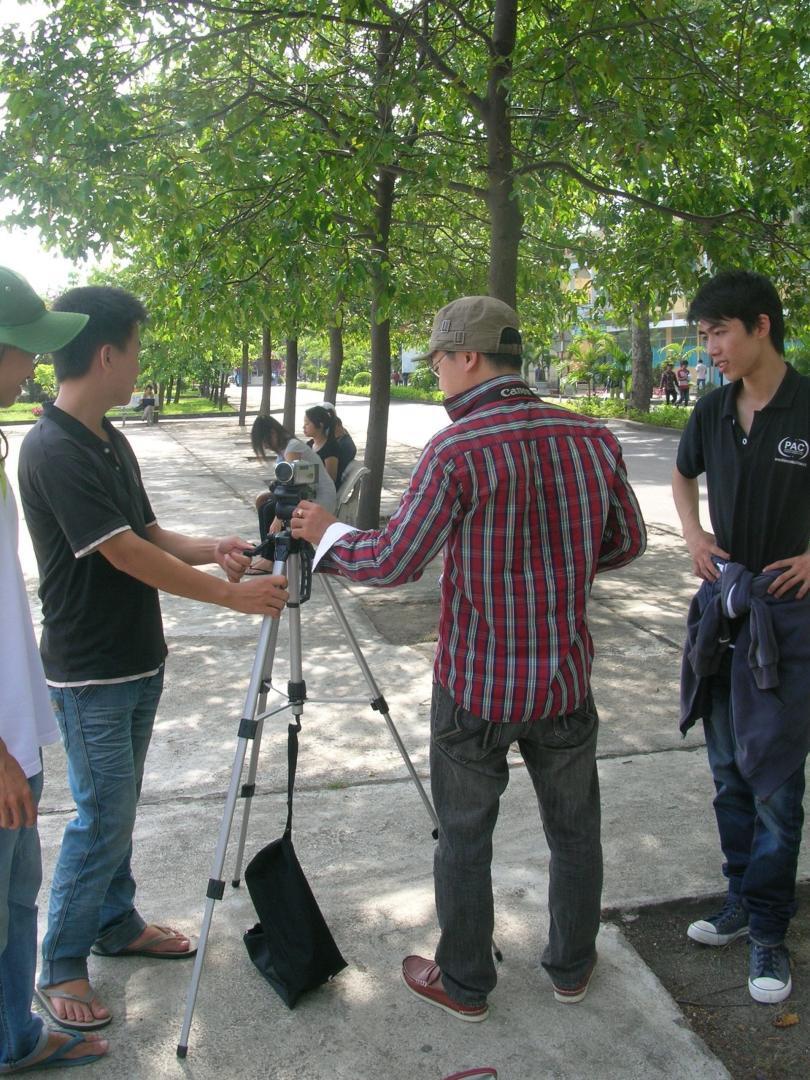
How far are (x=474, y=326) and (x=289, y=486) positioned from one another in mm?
650

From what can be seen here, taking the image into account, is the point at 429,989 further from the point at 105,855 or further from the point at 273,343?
the point at 273,343

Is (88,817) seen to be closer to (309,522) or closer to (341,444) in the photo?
(309,522)

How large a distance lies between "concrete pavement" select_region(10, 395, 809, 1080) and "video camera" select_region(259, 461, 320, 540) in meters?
0.84

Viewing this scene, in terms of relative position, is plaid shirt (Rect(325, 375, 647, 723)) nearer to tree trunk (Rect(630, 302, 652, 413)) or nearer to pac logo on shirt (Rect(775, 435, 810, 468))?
pac logo on shirt (Rect(775, 435, 810, 468))

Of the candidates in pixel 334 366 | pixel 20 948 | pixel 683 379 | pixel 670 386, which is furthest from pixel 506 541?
pixel 670 386

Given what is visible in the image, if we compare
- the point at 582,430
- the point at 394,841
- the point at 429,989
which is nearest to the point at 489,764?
the point at 429,989

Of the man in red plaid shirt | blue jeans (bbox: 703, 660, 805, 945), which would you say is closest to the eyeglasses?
the man in red plaid shirt

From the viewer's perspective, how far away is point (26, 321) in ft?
7.64

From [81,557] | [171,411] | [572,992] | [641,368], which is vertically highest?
[641,368]

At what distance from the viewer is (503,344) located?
2.68 metres

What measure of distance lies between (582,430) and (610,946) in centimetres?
166

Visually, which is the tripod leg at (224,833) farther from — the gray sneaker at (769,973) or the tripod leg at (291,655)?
the gray sneaker at (769,973)

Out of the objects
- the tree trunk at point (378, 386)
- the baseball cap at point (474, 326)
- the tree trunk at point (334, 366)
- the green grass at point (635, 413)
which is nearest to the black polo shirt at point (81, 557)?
the baseball cap at point (474, 326)

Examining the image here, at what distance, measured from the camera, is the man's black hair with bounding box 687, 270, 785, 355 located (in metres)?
Answer: 3.06
